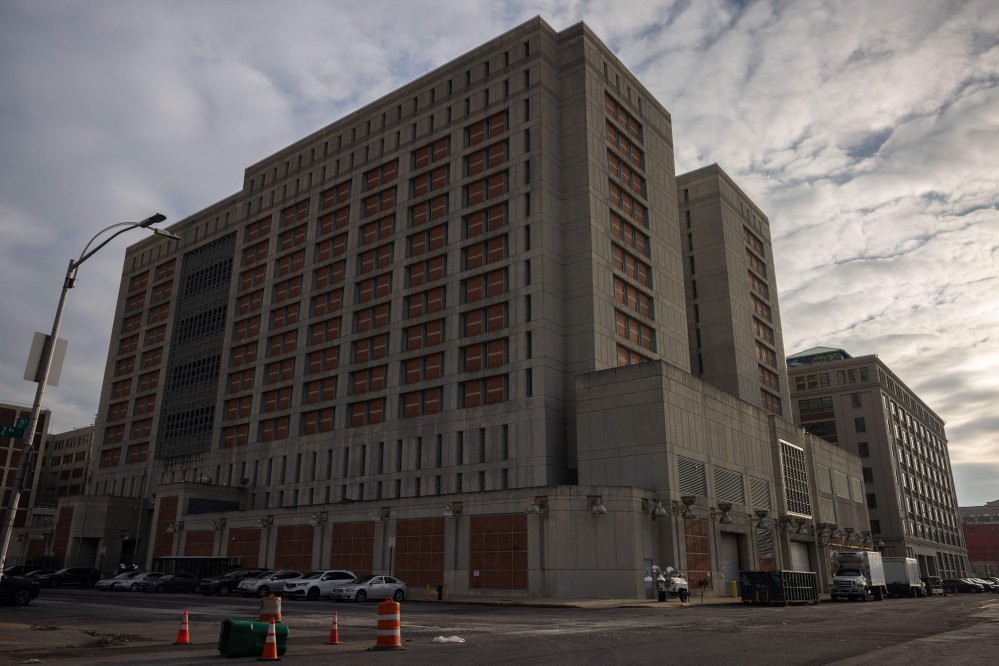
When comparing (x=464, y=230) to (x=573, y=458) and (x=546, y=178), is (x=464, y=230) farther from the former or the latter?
(x=573, y=458)

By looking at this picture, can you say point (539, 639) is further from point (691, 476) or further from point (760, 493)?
point (760, 493)

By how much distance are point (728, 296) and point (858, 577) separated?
128 feet

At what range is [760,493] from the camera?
215 feet

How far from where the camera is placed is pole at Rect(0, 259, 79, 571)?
1897 cm

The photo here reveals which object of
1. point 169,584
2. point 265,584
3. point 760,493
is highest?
point 760,493

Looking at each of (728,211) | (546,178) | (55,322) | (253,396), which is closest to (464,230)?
(546,178)

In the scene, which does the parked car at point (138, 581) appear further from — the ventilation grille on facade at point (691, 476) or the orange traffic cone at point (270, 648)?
the orange traffic cone at point (270, 648)

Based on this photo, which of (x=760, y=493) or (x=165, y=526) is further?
(x=165, y=526)

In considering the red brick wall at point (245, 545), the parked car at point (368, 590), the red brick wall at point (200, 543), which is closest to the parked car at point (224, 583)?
the parked car at point (368, 590)

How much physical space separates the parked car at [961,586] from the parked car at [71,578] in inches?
3542

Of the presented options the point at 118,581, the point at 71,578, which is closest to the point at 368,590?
the point at 118,581

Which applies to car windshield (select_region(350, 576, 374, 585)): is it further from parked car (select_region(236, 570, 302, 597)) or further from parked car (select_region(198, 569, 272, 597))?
parked car (select_region(198, 569, 272, 597))

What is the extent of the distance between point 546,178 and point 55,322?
50155 millimetres

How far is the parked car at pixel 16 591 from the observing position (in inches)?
1184
